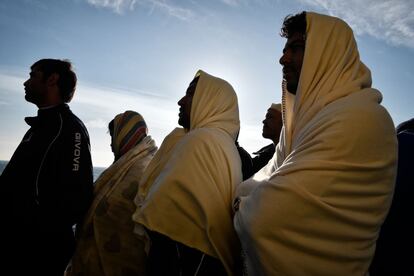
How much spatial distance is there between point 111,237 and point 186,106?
1.70m

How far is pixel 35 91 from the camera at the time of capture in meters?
3.73

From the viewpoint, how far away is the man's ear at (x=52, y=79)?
12.5ft

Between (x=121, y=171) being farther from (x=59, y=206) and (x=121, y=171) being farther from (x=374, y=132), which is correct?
(x=374, y=132)

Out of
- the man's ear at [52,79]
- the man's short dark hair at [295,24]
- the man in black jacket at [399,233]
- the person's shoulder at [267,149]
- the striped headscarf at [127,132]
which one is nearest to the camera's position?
the man in black jacket at [399,233]

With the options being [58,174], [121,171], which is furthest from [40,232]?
[121,171]

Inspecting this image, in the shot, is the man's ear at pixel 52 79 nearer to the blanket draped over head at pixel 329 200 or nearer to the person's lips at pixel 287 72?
the person's lips at pixel 287 72

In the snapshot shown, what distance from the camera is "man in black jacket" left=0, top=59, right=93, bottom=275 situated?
→ 9.72 feet

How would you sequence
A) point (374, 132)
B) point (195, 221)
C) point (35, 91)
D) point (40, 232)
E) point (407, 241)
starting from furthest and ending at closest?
point (35, 91), point (40, 232), point (195, 221), point (407, 241), point (374, 132)

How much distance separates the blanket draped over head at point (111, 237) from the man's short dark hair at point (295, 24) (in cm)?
242

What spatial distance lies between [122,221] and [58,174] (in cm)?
88

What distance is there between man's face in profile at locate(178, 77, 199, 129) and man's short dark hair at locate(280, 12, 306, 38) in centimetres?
122

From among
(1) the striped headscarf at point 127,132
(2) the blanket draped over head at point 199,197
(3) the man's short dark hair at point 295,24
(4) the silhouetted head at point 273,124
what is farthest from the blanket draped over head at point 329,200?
(4) the silhouetted head at point 273,124

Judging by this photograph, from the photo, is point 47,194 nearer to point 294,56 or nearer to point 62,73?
point 62,73

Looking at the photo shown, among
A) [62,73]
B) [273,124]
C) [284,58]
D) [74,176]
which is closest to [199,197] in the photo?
[284,58]
